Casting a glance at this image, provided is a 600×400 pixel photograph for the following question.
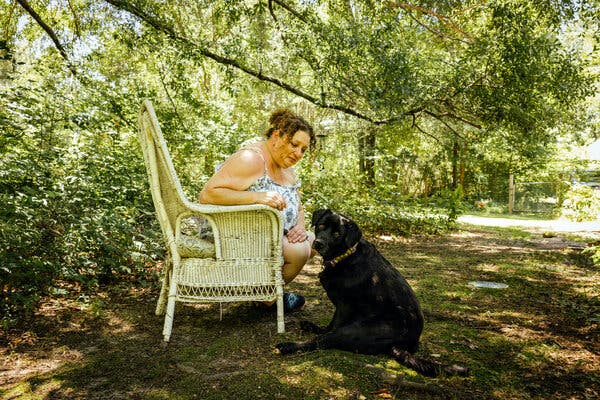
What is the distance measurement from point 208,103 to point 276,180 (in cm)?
484

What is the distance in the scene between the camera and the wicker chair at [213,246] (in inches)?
98.3

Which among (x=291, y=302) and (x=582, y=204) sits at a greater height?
(x=582, y=204)

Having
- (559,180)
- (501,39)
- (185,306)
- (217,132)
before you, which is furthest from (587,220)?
(185,306)

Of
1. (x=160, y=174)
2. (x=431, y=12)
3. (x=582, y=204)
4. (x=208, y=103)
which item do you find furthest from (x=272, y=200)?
(x=582, y=204)

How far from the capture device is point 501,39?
561cm

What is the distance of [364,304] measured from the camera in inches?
88.4

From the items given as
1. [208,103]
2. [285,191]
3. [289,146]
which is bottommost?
[285,191]

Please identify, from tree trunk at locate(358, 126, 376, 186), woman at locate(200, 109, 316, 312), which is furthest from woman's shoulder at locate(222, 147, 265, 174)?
tree trunk at locate(358, 126, 376, 186)

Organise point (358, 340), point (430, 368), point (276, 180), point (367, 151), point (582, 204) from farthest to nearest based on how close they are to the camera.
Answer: point (582, 204) < point (367, 151) < point (276, 180) < point (358, 340) < point (430, 368)

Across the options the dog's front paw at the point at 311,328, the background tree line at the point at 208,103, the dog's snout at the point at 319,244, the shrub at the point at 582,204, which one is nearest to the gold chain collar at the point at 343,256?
the dog's snout at the point at 319,244

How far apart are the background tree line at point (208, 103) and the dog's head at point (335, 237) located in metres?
1.75

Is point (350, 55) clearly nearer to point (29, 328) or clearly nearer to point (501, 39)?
point (501, 39)

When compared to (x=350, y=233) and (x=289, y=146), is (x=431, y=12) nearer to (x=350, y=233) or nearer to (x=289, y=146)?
(x=289, y=146)

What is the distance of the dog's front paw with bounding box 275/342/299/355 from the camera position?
232cm
